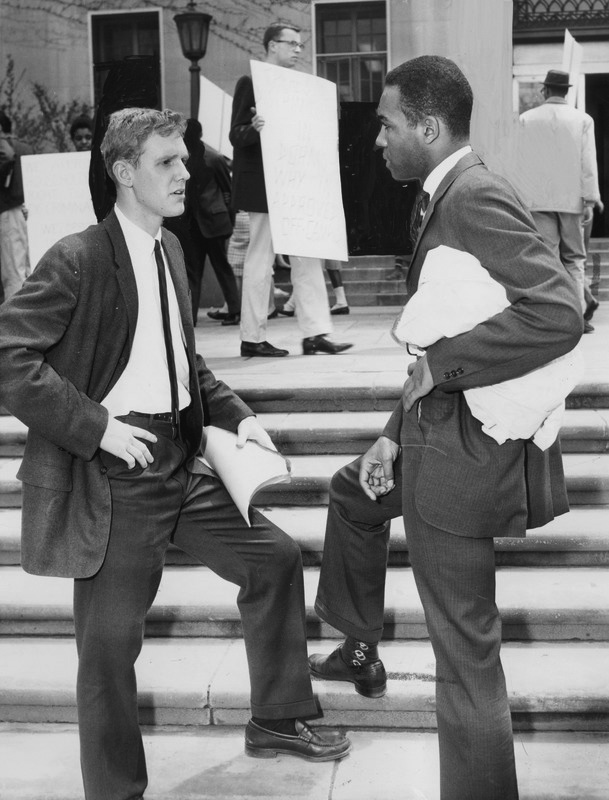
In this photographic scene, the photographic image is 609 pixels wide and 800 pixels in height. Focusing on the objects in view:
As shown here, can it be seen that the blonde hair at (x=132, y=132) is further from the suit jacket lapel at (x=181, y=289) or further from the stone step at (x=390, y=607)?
the stone step at (x=390, y=607)

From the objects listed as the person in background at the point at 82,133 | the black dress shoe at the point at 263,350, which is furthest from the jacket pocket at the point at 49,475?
the person in background at the point at 82,133

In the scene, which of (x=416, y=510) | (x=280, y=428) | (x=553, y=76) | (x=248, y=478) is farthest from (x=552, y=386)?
(x=553, y=76)

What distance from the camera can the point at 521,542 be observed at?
4.50 meters

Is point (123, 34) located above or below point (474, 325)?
above

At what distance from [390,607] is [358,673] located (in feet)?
1.47

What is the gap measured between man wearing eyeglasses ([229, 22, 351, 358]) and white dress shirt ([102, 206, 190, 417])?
3239 mm

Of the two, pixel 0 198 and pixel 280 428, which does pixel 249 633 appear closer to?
pixel 280 428

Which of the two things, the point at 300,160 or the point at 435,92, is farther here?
the point at 300,160

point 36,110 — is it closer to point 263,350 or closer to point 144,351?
point 263,350

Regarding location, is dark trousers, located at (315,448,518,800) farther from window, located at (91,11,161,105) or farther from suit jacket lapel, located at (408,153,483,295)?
window, located at (91,11,161,105)

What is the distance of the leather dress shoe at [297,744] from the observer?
359 cm

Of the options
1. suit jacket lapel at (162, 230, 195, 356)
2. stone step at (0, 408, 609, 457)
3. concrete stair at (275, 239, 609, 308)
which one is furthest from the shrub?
suit jacket lapel at (162, 230, 195, 356)

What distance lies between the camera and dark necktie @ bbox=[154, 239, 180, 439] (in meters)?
3.28

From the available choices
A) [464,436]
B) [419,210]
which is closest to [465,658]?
[464,436]
